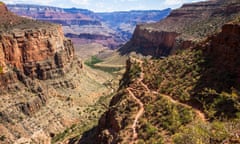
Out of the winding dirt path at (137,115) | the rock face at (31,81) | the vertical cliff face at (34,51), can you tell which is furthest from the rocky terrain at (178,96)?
the vertical cliff face at (34,51)

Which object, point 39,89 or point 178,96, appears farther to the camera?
point 39,89

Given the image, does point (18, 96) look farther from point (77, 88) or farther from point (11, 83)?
point (77, 88)

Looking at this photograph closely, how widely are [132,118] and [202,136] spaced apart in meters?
14.0

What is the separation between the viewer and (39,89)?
205 feet

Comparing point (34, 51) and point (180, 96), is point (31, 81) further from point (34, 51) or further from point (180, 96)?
point (180, 96)

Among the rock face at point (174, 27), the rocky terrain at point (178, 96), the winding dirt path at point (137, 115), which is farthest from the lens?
the rock face at point (174, 27)

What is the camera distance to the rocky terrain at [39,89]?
53.2 m

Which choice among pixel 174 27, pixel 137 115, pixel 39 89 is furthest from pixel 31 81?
pixel 174 27

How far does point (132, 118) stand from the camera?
30625 millimetres

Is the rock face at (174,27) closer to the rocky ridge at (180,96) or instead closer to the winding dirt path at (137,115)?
the rocky ridge at (180,96)

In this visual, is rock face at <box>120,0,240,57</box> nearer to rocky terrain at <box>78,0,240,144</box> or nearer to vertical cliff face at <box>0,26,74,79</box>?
vertical cliff face at <box>0,26,74,79</box>

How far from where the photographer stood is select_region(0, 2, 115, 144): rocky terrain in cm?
5319

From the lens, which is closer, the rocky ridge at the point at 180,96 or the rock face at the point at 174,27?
the rocky ridge at the point at 180,96

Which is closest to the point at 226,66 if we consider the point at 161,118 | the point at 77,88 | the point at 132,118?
the point at 161,118
